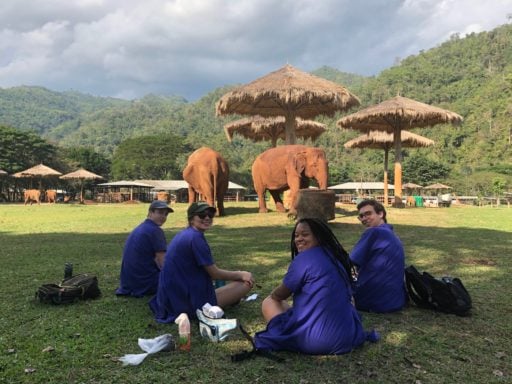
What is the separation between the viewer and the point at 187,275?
3664 millimetres

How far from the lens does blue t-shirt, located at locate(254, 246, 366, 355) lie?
2926mm

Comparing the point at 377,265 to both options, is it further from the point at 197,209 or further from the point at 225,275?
the point at 197,209

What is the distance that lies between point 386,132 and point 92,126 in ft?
349

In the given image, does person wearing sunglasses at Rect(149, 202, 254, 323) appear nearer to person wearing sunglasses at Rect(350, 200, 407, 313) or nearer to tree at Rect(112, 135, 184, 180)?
person wearing sunglasses at Rect(350, 200, 407, 313)

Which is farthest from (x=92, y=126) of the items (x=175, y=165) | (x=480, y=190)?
(x=480, y=190)

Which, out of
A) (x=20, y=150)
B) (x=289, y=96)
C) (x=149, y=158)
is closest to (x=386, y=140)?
(x=289, y=96)

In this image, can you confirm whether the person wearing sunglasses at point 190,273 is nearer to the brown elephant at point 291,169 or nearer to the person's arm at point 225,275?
the person's arm at point 225,275

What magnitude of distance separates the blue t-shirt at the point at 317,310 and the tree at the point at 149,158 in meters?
50.5

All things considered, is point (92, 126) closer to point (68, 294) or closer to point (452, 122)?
point (452, 122)

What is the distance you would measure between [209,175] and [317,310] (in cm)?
1086

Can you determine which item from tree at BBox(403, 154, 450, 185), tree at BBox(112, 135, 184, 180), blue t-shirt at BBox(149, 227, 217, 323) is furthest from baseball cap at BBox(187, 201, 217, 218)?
tree at BBox(112, 135, 184, 180)

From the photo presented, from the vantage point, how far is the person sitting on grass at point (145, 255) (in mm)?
4496

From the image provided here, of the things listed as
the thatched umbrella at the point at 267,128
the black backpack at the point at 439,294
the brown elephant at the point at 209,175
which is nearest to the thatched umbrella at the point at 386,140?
the thatched umbrella at the point at 267,128

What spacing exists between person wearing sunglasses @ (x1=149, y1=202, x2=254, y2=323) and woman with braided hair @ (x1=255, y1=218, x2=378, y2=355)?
0.79 metres
